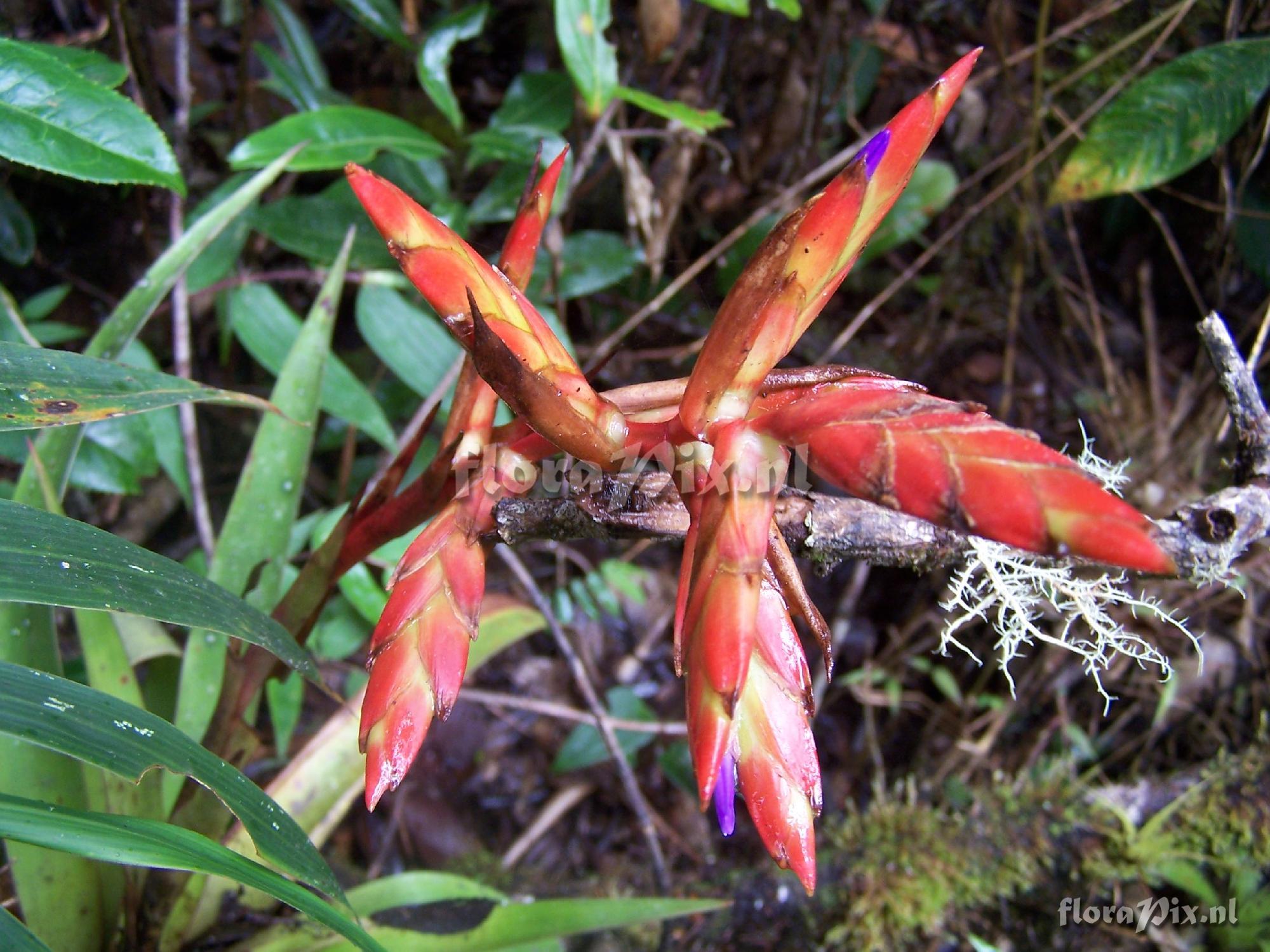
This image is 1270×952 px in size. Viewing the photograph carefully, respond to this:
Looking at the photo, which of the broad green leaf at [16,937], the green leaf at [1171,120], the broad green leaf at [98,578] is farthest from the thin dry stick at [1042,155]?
the broad green leaf at [16,937]

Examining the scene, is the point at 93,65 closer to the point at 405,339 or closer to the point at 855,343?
the point at 405,339

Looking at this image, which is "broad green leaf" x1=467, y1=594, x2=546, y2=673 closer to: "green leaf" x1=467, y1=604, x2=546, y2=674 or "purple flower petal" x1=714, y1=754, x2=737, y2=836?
"green leaf" x1=467, y1=604, x2=546, y2=674

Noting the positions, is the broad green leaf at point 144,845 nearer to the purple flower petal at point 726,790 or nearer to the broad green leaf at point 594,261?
the purple flower petal at point 726,790

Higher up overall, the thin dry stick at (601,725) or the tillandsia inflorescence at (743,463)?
the tillandsia inflorescence at (743,463)

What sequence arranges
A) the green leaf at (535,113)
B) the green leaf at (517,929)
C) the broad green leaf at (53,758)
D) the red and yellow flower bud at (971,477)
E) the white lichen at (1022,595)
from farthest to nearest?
the green leaf at (535,113), the green leaf at (517,929), the broad green leaf at (53,758), the white lichen at (1022,595), the red and yellow flower bud at (971,477)

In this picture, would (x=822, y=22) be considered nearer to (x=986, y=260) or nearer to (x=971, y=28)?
(x=971, y=28)

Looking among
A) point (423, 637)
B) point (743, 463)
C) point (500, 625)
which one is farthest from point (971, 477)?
point (500, 625)
